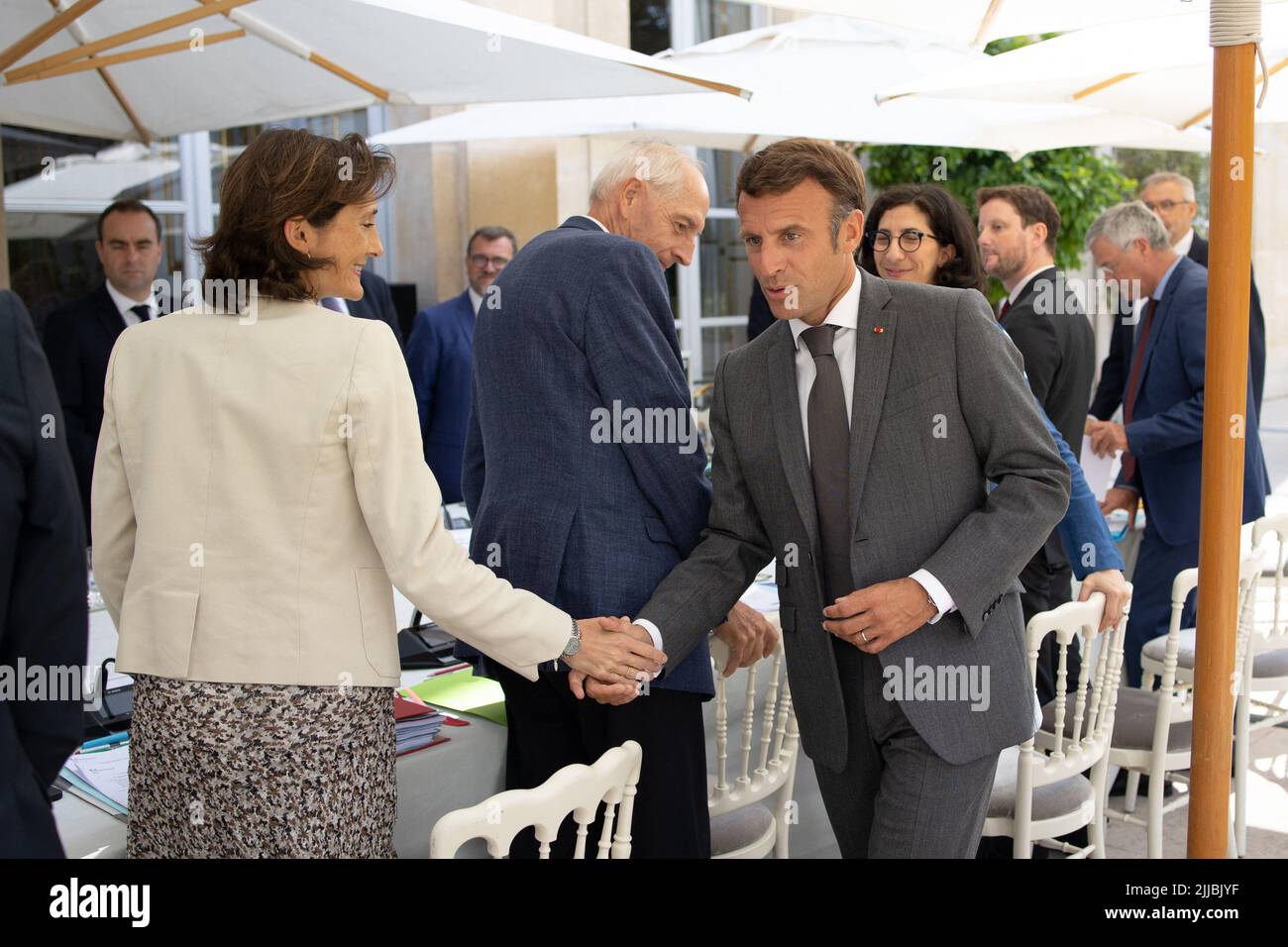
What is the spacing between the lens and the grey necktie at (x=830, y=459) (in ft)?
7.28

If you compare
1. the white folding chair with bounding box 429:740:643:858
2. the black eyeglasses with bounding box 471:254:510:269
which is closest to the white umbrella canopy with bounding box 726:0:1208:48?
the white folding chair with bounding box 429:740:643:858

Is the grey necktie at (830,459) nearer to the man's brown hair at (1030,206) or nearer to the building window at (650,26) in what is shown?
the man's brown hair at (1030,206)

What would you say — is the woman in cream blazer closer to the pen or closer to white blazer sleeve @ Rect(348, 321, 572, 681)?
white blazer sleeve @ Rect(348, 321, 572, 681)

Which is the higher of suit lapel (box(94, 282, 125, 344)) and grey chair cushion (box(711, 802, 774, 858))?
→ suit lapel (box(94, 282, 125, 344))

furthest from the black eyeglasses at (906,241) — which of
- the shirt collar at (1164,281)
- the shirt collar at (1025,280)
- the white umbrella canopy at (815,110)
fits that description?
the white umbrella canopy at (815,110)

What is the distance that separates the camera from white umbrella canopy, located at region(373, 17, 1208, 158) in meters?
5.77

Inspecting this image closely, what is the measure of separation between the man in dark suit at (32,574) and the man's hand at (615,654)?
92 cm

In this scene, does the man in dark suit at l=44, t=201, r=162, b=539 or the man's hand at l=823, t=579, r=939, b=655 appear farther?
the man in dark suit at l=44, t=201, r=162, b=539

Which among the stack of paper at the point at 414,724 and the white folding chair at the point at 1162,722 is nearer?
the stack of paper at the point at 414,724

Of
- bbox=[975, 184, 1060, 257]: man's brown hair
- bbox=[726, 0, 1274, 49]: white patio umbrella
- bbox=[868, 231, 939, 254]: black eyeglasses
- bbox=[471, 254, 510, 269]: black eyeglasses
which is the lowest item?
bbox=[868, 231, 939, 254]: black eyeglasses

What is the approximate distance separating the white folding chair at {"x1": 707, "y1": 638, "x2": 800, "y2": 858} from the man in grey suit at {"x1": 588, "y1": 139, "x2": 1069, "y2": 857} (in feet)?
1.53

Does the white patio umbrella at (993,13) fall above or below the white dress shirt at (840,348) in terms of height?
above

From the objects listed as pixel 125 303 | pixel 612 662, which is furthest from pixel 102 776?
pixel 125 303

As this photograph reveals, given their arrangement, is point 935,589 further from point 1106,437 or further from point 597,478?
point 1106,437
